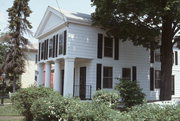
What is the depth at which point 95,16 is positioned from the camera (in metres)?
16.6

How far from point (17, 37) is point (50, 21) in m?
7.78

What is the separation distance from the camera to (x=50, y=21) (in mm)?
20594

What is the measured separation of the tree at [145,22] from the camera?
525 inches

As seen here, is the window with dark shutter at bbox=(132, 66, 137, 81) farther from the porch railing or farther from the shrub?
the shrub

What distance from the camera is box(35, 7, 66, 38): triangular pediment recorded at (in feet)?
60.0

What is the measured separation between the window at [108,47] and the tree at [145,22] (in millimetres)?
1092

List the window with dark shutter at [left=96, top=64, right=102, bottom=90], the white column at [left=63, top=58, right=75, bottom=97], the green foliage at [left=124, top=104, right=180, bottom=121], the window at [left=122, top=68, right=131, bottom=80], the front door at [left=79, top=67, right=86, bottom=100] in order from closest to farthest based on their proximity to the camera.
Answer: the green foliage at [left=124, top=104, right=180, bottom=121] → the white column at [left=63, top=58, right=75, bottom=97] → the window with dark shutter at [left=96, top=64, right=102, bottom=90] → the front door at [left=79, top=67, right=86, bottom=100] → the window at [left=122, top=68, right=131, bottom=80]

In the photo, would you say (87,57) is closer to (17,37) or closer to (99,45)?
(99,45)

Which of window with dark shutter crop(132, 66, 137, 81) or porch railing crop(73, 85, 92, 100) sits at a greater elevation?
window with dark shutter crop(132, 66, 137, 81)

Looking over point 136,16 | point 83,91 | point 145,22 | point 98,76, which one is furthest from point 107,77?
point 136,16

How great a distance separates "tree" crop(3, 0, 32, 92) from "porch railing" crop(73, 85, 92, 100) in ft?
33.5

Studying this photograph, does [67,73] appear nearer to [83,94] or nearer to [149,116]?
[83,94]

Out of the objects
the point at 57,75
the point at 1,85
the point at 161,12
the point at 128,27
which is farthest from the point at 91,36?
the point at 1,85

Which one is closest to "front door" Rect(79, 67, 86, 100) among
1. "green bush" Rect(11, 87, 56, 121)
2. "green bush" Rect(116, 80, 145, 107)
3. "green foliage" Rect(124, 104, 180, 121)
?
"green bush" Rect(116, 80, 145, 107)
